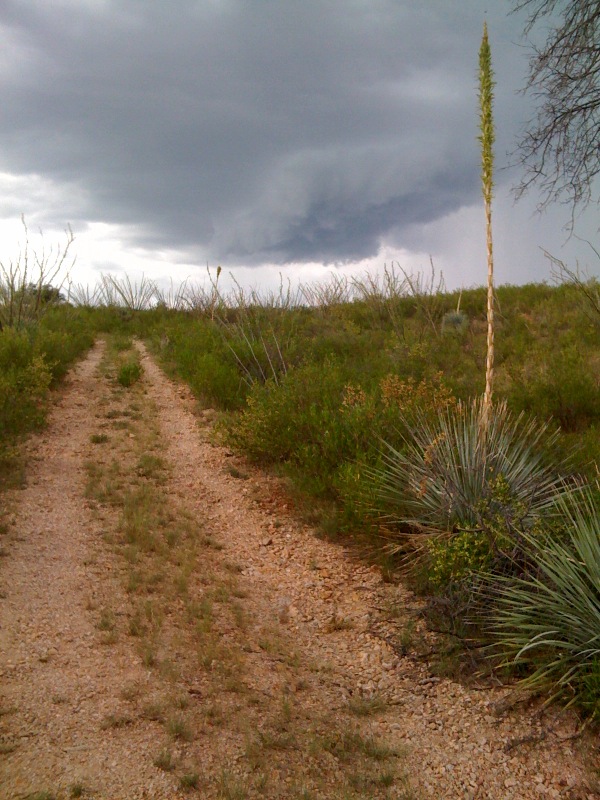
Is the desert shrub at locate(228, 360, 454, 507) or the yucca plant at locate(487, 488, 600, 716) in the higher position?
the desert shrub at locate(228, 360, 454, 507)

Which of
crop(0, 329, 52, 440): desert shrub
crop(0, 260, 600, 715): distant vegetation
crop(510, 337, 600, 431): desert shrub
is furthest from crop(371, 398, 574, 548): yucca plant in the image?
crop(0, 329, 52, 440): desert shrub

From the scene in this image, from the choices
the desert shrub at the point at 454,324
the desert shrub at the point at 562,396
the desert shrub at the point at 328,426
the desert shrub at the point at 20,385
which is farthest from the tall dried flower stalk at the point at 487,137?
the desert shrub at the point at 454,324

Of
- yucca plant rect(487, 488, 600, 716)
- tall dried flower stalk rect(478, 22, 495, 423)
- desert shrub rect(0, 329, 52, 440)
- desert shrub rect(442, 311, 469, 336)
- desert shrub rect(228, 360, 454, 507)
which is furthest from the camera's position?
desert shrub rect(442, 311, 469, 336)

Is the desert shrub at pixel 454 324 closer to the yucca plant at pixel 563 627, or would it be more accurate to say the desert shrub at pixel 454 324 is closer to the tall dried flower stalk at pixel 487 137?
the tall dried flower stalk at pixel 487 137

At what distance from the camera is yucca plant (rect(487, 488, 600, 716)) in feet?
13.0

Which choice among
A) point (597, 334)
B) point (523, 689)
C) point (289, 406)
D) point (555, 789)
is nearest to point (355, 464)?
point (289, 406)

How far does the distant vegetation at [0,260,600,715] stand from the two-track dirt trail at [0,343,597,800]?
1.56 feet

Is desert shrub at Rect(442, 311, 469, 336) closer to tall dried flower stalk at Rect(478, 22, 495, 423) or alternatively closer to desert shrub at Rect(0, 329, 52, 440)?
desert shrub at Rect(0, 329, 52, 440)

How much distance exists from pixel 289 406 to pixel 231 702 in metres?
5.01

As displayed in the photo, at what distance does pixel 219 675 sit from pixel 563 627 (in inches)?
89.6

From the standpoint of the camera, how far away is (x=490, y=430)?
6.29 metres

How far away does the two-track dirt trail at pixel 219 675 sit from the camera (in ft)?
11.7

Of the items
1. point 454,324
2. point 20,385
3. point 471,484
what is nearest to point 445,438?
point 471,484

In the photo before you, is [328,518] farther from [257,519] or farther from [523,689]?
[523,689]
